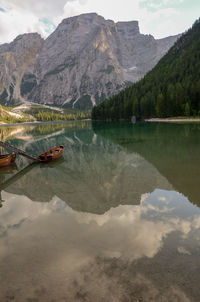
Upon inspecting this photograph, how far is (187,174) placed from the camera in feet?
62.6

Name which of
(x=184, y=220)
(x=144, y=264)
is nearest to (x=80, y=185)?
(x=184, y=220)

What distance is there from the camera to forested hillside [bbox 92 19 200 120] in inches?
4484

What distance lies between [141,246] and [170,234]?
1874mm

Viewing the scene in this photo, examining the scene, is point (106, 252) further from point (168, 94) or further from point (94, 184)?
point (168, 94)

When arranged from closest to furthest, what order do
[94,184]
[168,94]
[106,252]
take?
[106,252]
[94,184]
[168,94]

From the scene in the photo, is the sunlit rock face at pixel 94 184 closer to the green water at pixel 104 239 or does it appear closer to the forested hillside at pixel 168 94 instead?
the green water at pixel 104 239

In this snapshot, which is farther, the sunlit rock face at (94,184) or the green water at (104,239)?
the sunlit rock face at (94,184)

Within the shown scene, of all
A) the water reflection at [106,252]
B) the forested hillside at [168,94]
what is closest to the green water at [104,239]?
the water reflection at [106,252]

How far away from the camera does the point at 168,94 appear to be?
399 ft

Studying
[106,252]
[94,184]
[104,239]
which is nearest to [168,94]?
[94,184]

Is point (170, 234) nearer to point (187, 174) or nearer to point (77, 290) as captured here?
point (77, 290)

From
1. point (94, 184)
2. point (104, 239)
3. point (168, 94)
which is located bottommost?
point (94, 184)

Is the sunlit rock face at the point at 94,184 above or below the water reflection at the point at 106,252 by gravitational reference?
below

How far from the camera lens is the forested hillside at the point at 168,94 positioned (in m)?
114
